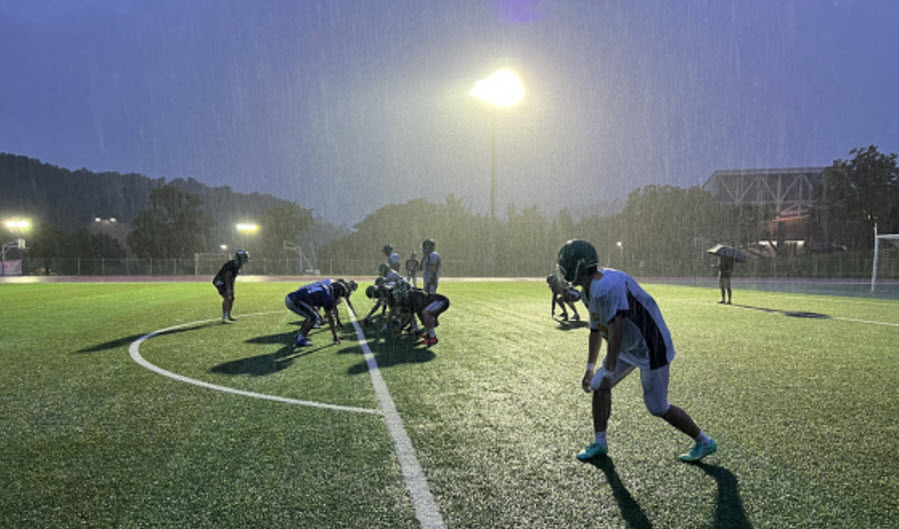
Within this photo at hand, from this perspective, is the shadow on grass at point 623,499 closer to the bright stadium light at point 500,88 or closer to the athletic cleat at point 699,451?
the athletic cleat at point 699,451

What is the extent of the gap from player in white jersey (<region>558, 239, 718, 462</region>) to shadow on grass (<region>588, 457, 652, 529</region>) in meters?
0.57

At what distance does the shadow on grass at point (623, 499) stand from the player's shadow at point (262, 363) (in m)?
4.83

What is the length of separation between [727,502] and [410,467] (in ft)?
7.42

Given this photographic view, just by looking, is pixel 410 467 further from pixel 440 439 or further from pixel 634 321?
pixel 634 321

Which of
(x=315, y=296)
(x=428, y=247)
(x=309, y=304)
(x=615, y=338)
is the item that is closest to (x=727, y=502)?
(x=615, y=338)

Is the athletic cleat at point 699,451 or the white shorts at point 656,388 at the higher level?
the white shorts at point 656,388

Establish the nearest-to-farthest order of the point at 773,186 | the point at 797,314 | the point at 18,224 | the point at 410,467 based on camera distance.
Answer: the point at 410,467, the point at 797,314, the point at 18,224, the point at 773,186

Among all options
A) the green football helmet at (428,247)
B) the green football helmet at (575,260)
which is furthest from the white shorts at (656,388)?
the green football helmet at (428,247)

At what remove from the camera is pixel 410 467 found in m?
3.70

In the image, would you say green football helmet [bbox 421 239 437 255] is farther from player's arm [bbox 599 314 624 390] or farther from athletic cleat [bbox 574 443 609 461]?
player's arm [bbox 599 314 624 390]

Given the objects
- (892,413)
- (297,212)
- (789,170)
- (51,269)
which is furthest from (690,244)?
(51,269)

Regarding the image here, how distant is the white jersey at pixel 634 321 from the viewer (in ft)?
11.5

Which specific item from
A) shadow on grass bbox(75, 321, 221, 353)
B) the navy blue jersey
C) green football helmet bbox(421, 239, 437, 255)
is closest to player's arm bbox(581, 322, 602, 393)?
the navy blue jersey

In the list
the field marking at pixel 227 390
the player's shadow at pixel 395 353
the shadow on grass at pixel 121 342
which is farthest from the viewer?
the shadow on grass at pixel 121 342
